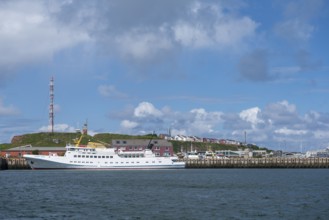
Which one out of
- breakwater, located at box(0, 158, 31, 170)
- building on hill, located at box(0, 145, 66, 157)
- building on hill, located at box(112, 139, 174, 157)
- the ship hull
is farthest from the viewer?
building on hill, located at box(112, 139, 174, 157)

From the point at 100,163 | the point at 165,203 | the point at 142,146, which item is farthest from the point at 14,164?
the point at 165,203

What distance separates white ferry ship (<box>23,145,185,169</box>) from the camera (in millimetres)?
103688

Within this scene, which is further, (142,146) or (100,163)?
(142,146)

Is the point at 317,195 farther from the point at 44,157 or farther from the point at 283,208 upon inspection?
the point at 44,157

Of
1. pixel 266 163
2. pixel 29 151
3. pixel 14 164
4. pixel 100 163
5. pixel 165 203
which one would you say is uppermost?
pixel 29 151

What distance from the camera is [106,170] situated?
349 ft

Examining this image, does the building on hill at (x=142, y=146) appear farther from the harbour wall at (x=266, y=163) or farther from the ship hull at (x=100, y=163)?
the ship hull at (x=100, y=163)

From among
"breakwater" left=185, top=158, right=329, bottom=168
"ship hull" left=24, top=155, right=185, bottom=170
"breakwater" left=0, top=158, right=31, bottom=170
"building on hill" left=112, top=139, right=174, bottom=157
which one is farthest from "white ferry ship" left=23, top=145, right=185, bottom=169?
"building on hill" left=112, top=139, right=174, bottom=157

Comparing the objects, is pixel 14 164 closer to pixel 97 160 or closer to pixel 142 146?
pixel 97 160

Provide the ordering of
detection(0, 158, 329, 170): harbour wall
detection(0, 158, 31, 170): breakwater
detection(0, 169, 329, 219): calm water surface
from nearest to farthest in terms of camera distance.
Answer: detection(0, 169, 329, 219): calm water surface < detection(0, 158, 31, 170): breakwater < detection(0, 158, 329, 170): harbour wall

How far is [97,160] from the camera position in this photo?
352 ft

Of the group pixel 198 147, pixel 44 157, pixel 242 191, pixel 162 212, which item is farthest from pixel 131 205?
pixel 198 147

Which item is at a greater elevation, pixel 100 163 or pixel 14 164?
pixel 100 163

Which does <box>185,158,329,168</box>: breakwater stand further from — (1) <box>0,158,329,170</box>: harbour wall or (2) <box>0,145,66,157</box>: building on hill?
(2) <box>0,145,66,157</box>: building on hill
